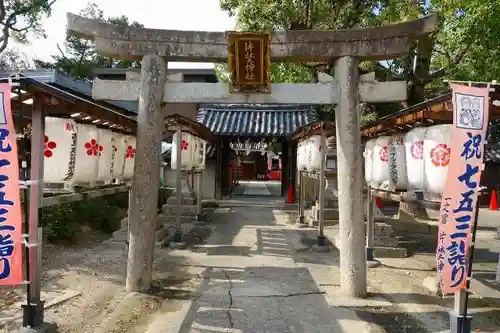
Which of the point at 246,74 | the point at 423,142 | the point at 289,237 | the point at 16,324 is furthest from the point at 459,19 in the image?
the point at 16,324

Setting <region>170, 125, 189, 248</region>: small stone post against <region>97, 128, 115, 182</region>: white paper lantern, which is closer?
<region>97, 128, 115, 182</region>: white paper lantern

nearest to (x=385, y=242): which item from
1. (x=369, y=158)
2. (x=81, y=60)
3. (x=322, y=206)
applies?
(x=322, y=206)

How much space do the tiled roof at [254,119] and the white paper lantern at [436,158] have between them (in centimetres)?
1559

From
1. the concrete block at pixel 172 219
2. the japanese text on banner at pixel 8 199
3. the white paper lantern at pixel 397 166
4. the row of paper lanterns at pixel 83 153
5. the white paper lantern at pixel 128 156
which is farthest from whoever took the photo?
the concrete block at pixel 172 219

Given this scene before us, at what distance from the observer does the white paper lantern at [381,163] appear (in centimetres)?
715

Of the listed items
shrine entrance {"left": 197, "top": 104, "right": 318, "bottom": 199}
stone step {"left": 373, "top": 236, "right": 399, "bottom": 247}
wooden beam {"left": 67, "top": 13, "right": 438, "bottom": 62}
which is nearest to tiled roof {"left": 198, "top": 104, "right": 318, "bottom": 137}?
shrine entrance {"left": 197, "top": 104, "right": 318, "bottom": 199}

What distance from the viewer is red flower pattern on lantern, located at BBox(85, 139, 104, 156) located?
597 centimetres

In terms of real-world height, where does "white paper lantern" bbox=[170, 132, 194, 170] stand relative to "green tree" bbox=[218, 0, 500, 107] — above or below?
below

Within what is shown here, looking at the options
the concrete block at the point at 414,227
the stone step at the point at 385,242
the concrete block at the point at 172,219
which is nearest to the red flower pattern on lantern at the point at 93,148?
the stone step at the point at 385,242

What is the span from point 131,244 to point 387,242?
630cm

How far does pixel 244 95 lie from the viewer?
673 centimetres

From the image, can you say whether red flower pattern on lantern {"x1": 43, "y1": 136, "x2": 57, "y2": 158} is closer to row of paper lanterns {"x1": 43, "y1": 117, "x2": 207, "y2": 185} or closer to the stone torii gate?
row of paper lanterns {"x1": 43, "y1": 117, "x2": 207, "y2": 185}

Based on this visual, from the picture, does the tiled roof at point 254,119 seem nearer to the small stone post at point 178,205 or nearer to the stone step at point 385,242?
the small stone post at point 178,205

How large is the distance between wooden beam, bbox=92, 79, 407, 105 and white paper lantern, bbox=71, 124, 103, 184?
2.85 ft
